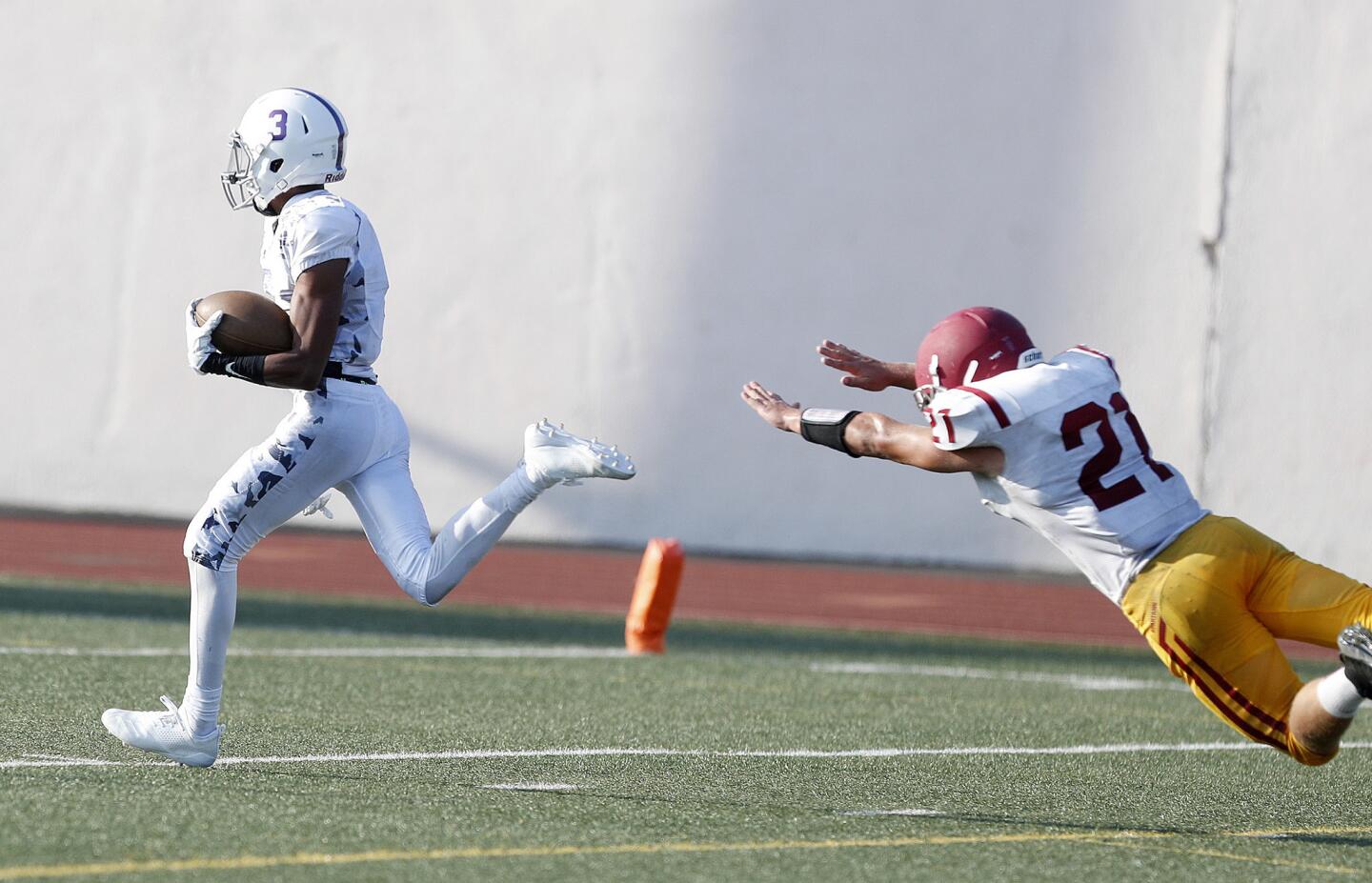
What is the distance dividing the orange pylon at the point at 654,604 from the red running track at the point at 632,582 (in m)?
3.03

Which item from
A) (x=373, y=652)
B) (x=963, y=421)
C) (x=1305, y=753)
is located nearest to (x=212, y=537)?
(x=963, y=421)

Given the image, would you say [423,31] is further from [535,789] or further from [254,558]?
[535,789]

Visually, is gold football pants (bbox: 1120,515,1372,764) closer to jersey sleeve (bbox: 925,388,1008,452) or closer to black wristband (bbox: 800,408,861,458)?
jersey sleeve (bbox: 925,388,1008,452)

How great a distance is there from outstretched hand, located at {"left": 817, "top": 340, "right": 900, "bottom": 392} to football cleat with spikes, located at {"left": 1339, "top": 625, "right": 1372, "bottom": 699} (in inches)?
65.0

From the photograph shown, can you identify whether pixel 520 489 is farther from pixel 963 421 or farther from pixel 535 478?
pixel 963 421

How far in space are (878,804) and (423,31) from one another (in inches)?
496

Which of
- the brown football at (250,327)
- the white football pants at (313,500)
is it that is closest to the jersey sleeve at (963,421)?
the white football pants at (313,500)

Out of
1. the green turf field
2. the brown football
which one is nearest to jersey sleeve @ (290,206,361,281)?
the brown football

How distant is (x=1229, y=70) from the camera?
15602mm

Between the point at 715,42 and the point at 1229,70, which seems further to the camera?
the point at 715,42

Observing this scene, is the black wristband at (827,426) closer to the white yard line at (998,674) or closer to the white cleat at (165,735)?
the white cleat at (165,735)

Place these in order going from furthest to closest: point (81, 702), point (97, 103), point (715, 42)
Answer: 1. point (97, 103)
2. point (715, 42)
3. point (81, 702)

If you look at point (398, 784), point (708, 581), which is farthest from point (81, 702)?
point (708, 581)

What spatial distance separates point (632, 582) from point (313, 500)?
9884 mm
